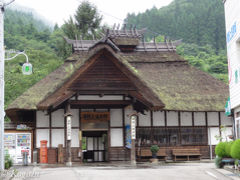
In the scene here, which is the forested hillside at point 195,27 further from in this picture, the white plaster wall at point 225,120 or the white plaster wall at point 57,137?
Answer: the white plaster wall at point 57,137

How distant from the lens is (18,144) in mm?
22688

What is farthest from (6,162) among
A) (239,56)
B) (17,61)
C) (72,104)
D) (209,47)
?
(209,47)

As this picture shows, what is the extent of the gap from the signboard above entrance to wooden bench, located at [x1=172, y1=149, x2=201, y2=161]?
4588 mm

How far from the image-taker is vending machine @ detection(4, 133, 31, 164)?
22.5 meters

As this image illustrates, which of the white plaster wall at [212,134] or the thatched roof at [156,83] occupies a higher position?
the thatched roof at [156,83]

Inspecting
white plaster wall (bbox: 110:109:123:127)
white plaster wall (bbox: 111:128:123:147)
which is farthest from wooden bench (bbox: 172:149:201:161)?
white plaster wall (bbox: 110:109:123:127)

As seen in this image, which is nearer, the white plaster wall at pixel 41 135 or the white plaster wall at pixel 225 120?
the white plaster wall at pixel 41 135

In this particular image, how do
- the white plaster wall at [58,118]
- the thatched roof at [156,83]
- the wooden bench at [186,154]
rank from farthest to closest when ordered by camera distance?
1. the wooden bench at [186,154]
2. the white plaster wall at [58,118]
3. the thatched roof at [156,83]

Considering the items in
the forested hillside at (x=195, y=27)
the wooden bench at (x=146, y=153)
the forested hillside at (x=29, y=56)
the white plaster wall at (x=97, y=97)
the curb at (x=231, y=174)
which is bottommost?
the curb at (x=231, y=174)

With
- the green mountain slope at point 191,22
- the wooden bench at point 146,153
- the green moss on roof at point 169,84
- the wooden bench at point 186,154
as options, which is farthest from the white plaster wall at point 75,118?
the green mountain slope at point 191,22

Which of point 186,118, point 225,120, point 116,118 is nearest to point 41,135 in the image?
point 116,118

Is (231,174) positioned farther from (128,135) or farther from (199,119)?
(199,119)

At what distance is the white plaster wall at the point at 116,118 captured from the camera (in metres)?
23.2

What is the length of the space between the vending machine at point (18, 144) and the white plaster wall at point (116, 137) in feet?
15.6
